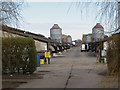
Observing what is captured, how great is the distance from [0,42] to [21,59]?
1.73 metres

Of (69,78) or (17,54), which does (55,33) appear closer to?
(17,54)

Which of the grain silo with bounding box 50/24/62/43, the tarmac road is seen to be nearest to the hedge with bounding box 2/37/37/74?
the tarmac road

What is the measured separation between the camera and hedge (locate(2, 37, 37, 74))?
1298 cm

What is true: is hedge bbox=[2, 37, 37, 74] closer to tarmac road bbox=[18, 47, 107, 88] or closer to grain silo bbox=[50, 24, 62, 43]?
tarmac road bbox=[18, 47, 107, 88]

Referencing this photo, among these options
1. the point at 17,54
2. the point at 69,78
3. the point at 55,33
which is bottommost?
the point at 69,78

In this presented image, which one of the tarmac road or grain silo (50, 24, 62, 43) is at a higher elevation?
grain silo (50, 24, 62, 43)

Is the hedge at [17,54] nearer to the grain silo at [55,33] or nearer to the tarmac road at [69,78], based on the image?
the tarmac road at [69,78]

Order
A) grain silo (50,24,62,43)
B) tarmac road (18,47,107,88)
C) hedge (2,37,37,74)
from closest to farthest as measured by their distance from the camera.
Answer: tarmac road (18,47,107,88) → hedge (2,37,37,74) → grain silo (50,24,62,43)

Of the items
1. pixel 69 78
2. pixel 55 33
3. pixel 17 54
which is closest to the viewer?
pixel 69 78

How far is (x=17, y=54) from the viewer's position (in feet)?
42.9

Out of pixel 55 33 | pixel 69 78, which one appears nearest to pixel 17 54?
pixel 69 78

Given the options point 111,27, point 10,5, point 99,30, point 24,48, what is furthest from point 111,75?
point 24,48

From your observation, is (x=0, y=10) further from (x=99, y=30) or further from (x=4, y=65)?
(x=99, y=30)

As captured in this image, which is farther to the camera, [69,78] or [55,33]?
[55,33]
